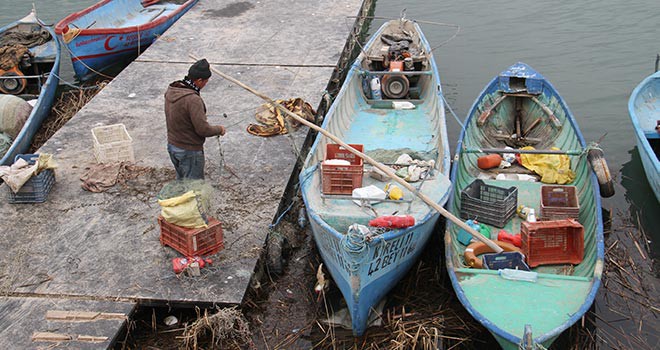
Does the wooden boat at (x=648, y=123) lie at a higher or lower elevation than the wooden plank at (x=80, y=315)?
lower

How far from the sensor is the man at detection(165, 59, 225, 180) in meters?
7.76

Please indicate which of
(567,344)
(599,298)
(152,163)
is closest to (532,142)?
(599,298)

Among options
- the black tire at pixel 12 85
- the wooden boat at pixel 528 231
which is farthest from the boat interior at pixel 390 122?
the black tire at pixel 12 85

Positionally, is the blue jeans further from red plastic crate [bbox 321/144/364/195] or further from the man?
red plastic crate [bbox 321/144/364/195]

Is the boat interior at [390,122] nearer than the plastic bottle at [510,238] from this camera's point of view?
Yes

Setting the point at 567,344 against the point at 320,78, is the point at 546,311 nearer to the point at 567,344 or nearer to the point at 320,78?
the point at 567,344

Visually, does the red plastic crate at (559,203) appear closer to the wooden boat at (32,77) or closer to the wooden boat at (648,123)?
the wooden boat at (648,123)

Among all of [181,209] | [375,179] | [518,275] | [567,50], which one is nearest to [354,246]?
[375,179]

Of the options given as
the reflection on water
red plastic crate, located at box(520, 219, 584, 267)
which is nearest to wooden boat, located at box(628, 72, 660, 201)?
the reflection on water

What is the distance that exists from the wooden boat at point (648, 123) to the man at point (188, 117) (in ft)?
21.6

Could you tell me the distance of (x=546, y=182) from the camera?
9.71m

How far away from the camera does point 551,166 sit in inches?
388

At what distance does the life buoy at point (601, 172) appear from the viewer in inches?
343

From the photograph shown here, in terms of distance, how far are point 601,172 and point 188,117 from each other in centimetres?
556
